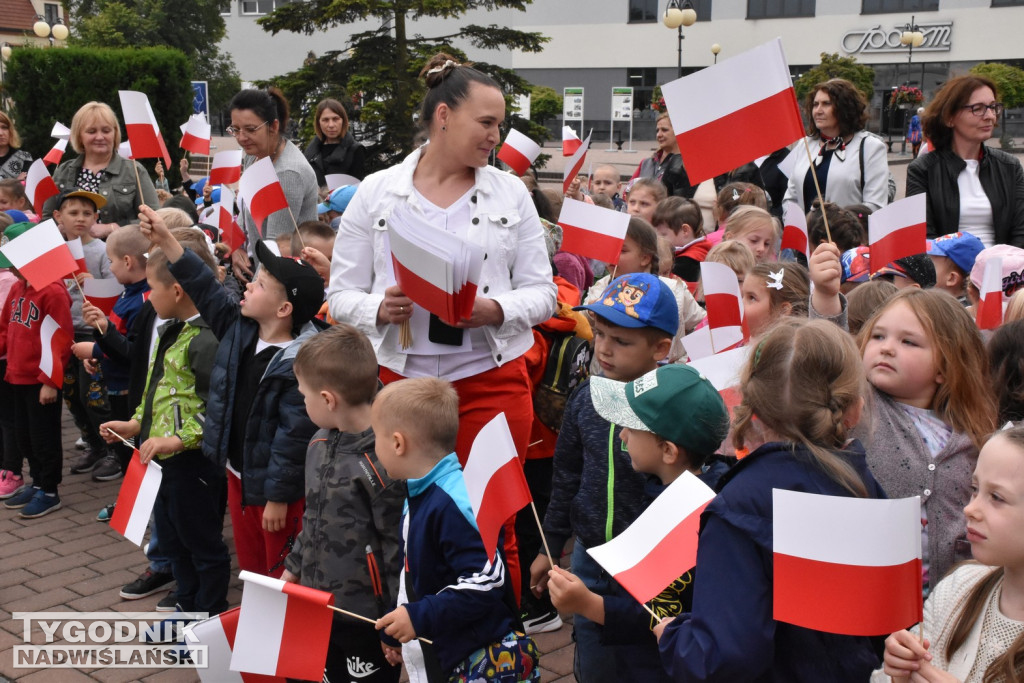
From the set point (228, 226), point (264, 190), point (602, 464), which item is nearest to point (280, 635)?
point (602, 464)

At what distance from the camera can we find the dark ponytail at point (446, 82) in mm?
3568

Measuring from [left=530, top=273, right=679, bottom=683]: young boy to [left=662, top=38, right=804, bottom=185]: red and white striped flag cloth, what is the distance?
47 cm

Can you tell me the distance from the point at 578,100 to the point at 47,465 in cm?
2215

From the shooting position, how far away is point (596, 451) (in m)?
2.99

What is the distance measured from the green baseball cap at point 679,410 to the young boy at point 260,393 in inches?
65.9

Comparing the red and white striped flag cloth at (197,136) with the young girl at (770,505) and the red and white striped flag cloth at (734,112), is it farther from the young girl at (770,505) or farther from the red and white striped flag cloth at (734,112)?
the young girl at (770,505)

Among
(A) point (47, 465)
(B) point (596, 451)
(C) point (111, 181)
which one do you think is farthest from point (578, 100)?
(B) point (596, 451)

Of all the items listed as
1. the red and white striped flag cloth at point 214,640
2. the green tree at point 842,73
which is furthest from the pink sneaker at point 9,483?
the green tree at point 842,73

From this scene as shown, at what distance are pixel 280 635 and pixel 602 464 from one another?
1047mm

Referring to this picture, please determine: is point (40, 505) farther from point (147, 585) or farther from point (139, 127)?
point (139, 127)

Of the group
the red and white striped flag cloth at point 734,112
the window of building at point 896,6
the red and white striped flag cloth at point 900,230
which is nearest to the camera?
the red and white striped flag cloth at point 734,112

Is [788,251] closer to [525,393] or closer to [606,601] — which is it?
[525,393]

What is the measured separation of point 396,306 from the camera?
3.49 metres

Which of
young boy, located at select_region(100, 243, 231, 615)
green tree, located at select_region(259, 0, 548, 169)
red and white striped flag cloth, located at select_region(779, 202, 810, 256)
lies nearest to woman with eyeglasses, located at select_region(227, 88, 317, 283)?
young boy, located at select_region(100, 243, 231, 615)
